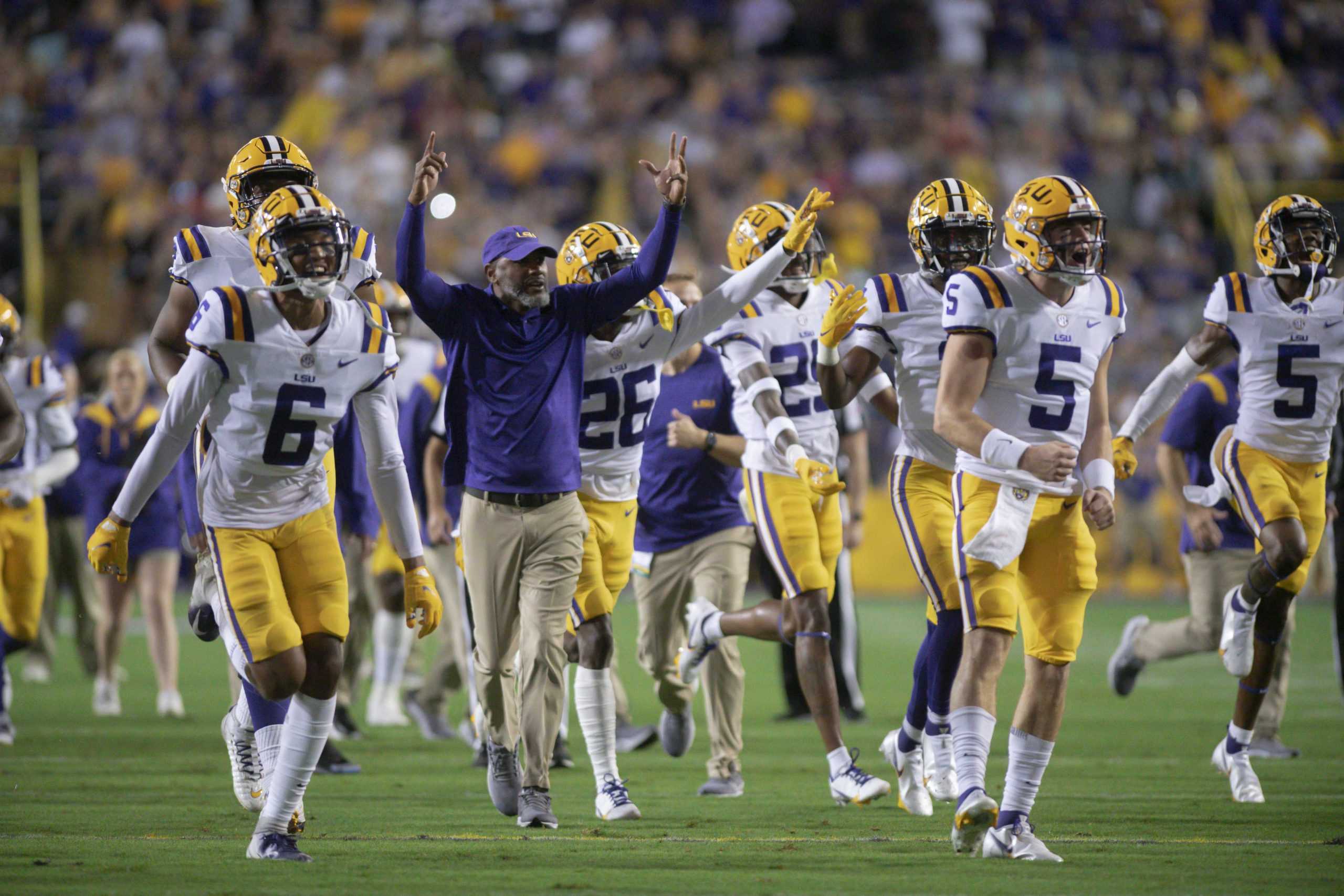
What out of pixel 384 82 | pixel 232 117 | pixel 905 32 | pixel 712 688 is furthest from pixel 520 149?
pixel 712 688

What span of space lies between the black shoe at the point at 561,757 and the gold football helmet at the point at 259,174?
9.91 feet

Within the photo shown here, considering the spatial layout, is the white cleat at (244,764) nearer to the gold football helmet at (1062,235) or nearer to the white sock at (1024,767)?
the white sock at (1024,767)

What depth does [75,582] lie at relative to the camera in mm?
12383

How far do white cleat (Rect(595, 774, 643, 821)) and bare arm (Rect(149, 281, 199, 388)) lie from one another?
2286 millimetres

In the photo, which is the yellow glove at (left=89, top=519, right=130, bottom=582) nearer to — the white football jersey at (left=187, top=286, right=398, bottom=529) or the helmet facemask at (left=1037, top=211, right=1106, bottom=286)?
the white football jersey at (left=187, top=286, right=398, bottom=529)

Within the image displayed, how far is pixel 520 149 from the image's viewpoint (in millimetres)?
19938

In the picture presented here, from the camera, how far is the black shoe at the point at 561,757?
8.30 meters

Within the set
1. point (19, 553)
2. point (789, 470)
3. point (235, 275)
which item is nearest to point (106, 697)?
point (19, 553)

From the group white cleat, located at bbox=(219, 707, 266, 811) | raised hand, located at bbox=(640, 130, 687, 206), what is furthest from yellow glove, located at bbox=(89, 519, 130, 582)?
raised hand, located at bbox=(640, 130, 687, 206)

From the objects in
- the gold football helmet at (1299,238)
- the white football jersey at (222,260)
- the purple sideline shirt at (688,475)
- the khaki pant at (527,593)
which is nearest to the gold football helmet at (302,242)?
the white football jersey at (222,260)

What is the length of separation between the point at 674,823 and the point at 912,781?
3.34 ft

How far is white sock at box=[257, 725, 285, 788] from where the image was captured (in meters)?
5.93

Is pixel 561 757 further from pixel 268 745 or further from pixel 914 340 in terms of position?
pixel 914 340

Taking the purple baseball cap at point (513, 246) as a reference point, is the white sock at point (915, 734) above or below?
below
